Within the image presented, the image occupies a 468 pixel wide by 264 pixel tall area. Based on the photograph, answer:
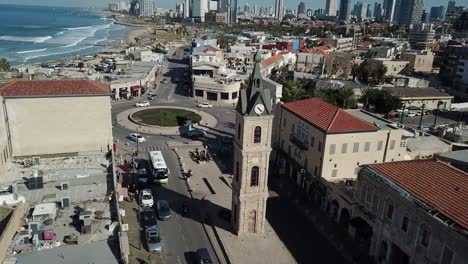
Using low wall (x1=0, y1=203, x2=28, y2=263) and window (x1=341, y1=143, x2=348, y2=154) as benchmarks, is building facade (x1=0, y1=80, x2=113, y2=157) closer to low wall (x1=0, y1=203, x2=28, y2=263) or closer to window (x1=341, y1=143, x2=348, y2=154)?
low wall (x1=0, y1=203, x2=28, y2=263)

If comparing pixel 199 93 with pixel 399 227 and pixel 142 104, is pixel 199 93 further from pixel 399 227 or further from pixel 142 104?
pixel 399 227

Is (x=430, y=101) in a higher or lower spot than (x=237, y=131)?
lower

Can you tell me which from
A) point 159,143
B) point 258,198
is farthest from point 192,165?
point 258,198

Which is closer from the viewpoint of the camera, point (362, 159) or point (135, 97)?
point (362, 159)

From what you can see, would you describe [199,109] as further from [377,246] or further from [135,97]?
[377,246]

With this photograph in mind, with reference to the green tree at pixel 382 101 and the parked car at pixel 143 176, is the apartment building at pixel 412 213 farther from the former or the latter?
the green tree at pixel 382 101

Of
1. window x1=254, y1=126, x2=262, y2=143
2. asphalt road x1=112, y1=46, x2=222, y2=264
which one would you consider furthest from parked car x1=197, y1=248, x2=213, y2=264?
window x1=254, y1=126, x2=262, y2=143
